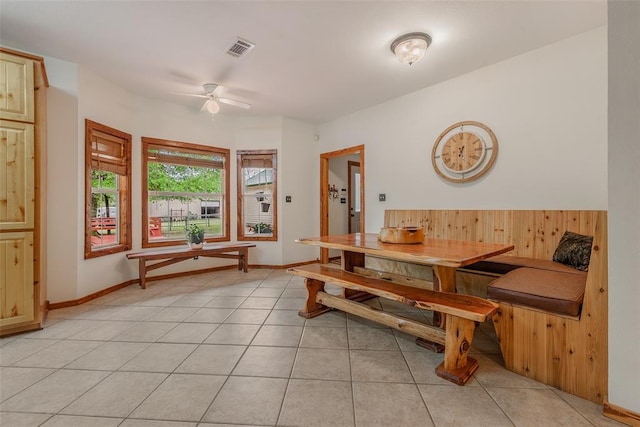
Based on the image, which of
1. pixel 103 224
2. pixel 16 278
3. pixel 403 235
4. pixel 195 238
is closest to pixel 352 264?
pixel 403 235

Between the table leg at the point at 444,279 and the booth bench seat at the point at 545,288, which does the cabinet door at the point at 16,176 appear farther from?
the booth bench seat at the point at 545,288

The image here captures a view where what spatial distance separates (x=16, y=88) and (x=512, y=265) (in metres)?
4.61

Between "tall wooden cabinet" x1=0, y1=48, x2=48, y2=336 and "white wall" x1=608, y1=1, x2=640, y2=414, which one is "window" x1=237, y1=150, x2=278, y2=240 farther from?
"white wall" x1=608, y1=1, x2=640, y2=414

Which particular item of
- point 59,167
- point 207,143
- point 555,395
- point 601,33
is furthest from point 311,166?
point 555,395

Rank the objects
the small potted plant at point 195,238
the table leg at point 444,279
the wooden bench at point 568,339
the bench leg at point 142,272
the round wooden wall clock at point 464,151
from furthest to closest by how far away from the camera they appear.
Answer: the small potted plant at point 195,238 < the bench leg at point 142,272 < the round wooden wall clock at point 464,151 < the table leg at point 444,279 < the wooden bench at point 568,339

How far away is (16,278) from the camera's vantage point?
86.0 inches

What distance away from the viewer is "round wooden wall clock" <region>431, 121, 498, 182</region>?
3027 millimetres

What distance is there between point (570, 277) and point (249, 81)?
3.76m

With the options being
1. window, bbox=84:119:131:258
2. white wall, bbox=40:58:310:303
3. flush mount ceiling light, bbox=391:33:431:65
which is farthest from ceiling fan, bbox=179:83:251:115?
flush mount ceiling light, bbox=391:33:431:65

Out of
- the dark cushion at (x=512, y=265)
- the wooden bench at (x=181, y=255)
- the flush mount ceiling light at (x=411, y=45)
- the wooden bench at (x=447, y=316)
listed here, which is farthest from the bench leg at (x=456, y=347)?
the wooden bench at (x=181, y=255)

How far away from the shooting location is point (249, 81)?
335cm

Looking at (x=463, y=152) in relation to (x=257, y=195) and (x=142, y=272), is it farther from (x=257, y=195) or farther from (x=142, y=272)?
(x=142, y=272)

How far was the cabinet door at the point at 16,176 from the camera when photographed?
84.6 inches

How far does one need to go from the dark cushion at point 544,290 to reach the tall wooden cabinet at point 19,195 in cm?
371
